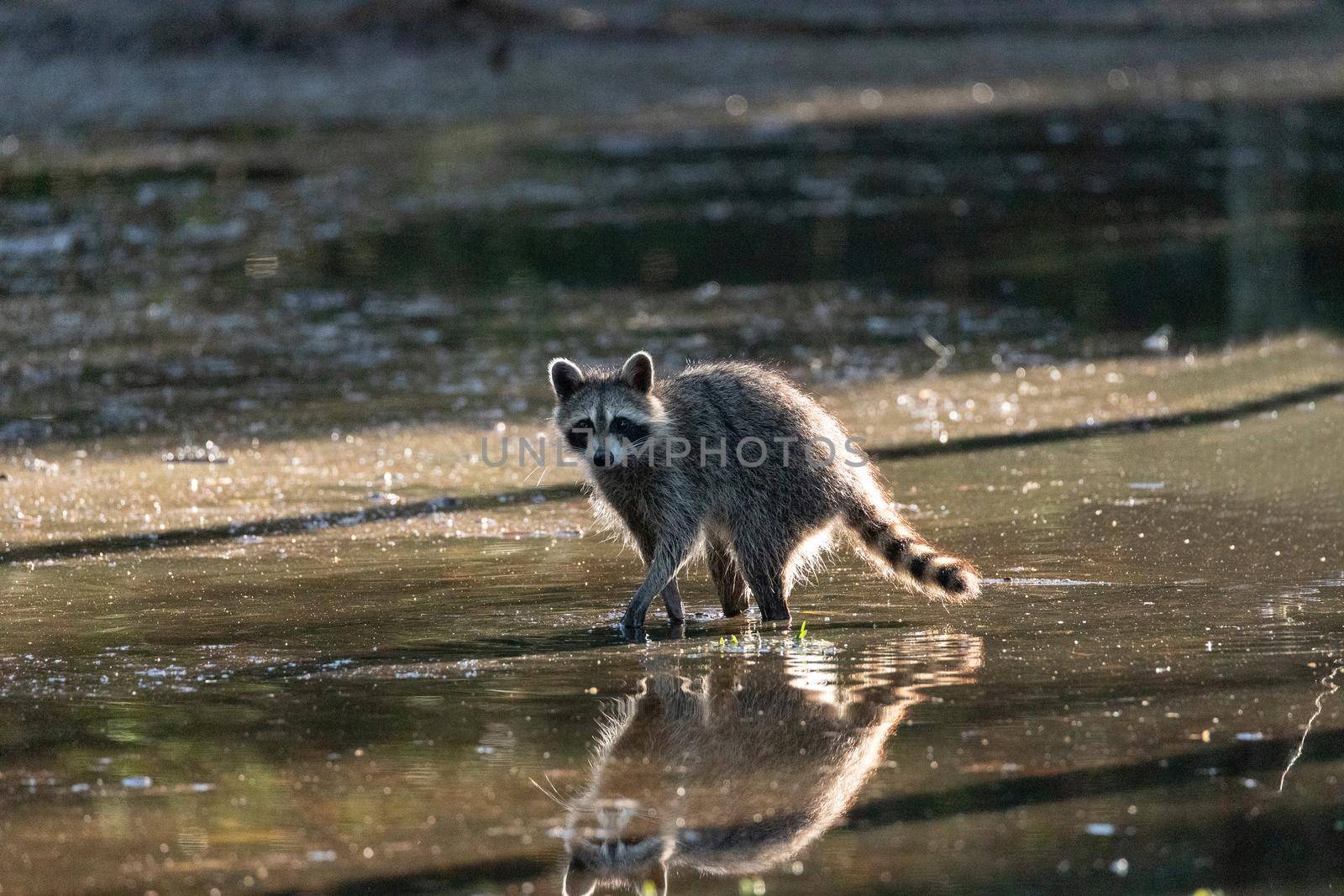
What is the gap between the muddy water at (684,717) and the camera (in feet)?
14.0

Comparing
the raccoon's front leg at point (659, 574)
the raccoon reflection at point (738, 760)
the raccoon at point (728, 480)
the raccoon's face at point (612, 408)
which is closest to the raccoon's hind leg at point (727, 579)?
the raccoon at point (728, 480)

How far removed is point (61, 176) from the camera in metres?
18.5

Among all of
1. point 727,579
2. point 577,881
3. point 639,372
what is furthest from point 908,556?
point 577,881

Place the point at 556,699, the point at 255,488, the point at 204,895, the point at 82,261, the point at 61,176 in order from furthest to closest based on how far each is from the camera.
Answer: the point at 61,176
the point at 82,261
the point at 255,488
the point at 556,699
the point at 204,895

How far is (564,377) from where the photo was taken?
6.81m

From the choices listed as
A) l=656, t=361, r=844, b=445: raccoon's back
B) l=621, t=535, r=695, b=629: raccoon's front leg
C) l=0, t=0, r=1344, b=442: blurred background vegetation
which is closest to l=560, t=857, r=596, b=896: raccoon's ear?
l=621, t=535, r=695, b=629: raccoon's front leg

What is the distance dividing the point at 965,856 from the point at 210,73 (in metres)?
19.1

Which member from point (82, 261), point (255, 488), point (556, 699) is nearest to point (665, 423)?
point (556, 699)

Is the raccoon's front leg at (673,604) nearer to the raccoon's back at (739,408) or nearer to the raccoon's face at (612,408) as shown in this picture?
the raccoon's face at (612,408)

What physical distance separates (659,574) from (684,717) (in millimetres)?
1177

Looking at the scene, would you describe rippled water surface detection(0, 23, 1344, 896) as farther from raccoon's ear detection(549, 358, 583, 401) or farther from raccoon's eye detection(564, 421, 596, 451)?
raccoon's ear detection(549, 358, 583, 401)

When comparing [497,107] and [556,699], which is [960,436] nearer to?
[556,699]

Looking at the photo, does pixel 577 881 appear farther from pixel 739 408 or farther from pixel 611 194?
pixel 611 194

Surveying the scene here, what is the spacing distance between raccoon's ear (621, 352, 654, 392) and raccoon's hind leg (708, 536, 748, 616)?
60cm
